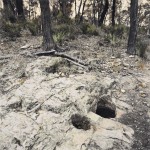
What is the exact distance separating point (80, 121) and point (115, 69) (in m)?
2.67

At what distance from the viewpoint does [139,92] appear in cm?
692

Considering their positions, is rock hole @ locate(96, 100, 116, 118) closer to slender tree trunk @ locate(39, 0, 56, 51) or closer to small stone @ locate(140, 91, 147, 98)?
small stone @ locate(140, 91, 147, 98)

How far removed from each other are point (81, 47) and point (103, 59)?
3.66 feet

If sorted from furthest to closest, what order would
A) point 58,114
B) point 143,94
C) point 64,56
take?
point 64,56
point 143,94
point 58,114

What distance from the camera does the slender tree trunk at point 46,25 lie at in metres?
7.68

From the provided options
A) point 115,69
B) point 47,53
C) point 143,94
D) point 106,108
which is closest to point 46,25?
point 47,53

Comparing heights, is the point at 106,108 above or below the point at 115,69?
below

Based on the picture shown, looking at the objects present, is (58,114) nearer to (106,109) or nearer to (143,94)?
(106,109)

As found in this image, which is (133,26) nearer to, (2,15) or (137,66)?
(137,66)

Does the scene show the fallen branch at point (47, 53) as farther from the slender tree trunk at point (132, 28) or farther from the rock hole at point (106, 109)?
the slender tree trunk at point (132, 28)

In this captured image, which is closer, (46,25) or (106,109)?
(106,109)

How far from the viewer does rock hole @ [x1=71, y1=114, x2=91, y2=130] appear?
17.8 ft

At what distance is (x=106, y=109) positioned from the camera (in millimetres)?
6250

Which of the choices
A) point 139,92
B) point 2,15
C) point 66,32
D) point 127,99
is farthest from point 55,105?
point 2,15
